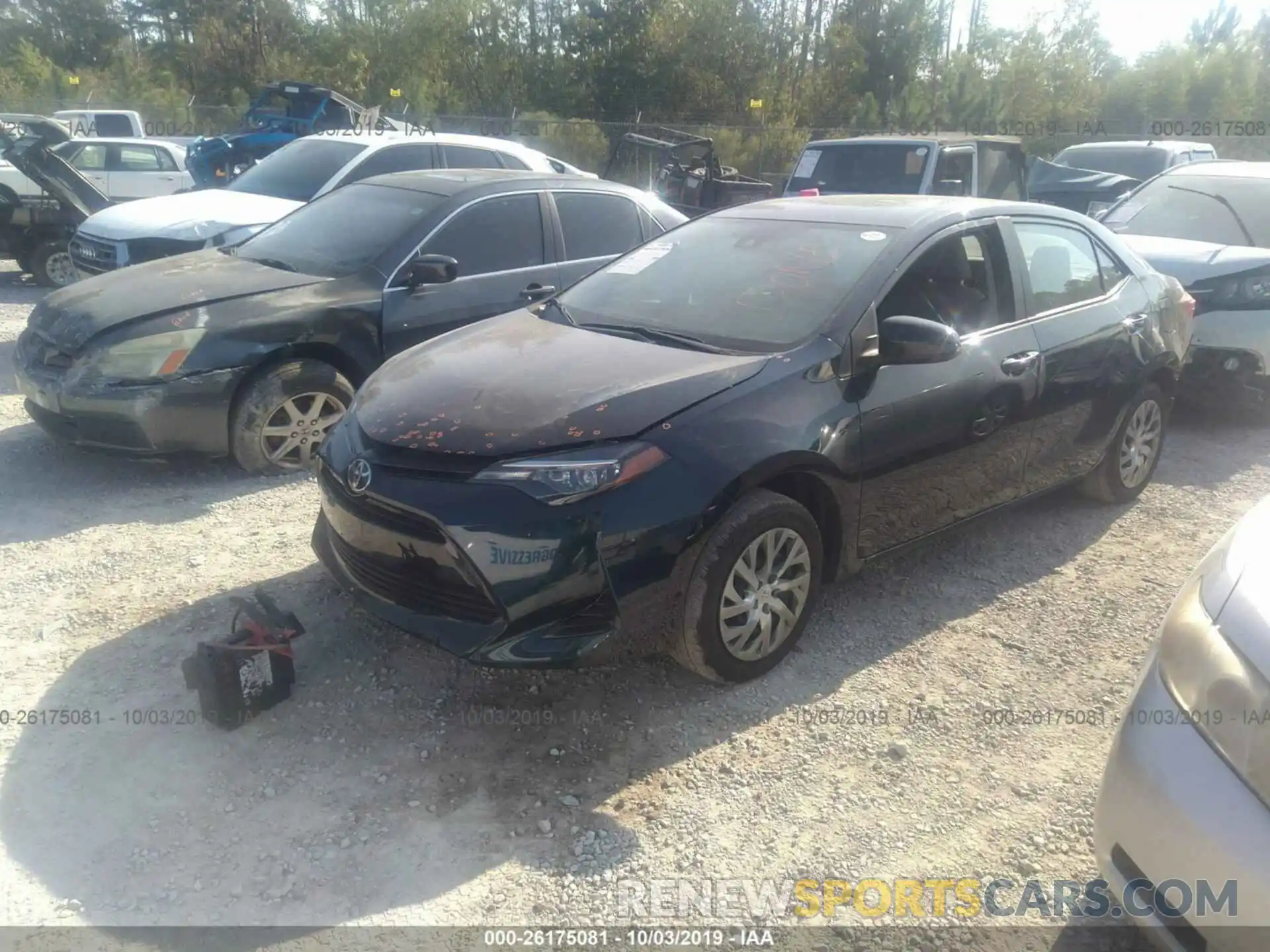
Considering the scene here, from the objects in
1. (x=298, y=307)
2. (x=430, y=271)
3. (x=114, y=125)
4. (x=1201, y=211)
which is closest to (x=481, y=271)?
(x=430, y=271)

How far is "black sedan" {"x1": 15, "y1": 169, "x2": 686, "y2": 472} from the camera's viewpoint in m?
4.90

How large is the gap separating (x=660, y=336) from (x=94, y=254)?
615 cm

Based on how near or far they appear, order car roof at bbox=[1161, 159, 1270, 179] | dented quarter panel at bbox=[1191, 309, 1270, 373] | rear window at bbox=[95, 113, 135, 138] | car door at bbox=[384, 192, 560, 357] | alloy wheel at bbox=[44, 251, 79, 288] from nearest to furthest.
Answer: car door at bbox=[384, 192, 560, 357]
dented quarter panel at bbox=[1191, 309, 1270, 373]
car roof at bbox=[1161, 159, 1270, 179]
alloy wheel at bbox=[44, 251, 79, 288]
rear window at bbox=[95, 113, 135, 138]

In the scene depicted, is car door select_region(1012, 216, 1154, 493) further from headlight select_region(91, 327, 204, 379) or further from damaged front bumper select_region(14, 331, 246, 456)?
headlight select_region(91, 327, 204, 379)

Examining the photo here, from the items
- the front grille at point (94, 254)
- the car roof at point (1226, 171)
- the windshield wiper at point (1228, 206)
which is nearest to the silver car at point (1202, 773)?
the windshield wiper at point (1228, 206)

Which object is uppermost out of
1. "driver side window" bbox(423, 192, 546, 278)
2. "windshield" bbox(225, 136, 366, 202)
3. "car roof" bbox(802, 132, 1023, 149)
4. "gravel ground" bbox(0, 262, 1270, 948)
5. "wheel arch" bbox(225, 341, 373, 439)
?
"car roof" bbox(802, 132, 1023, 149)

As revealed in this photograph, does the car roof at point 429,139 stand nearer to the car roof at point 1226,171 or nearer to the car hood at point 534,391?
the car roof at point 1226,171

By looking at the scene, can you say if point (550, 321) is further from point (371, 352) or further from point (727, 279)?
point (371, 352)

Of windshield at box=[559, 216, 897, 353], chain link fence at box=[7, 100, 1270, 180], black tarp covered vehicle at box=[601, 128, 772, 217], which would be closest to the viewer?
windshield at box=[559, 216, 897, 353]

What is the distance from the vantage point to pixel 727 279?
4082 mm

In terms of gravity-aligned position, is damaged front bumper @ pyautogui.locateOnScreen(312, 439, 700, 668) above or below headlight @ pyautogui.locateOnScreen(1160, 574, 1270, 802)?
below

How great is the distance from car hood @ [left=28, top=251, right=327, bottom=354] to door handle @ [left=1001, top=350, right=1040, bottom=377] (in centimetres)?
357

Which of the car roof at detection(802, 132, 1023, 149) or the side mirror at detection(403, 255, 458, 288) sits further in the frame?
the car roof at detection(802, 132, 1023, 149)

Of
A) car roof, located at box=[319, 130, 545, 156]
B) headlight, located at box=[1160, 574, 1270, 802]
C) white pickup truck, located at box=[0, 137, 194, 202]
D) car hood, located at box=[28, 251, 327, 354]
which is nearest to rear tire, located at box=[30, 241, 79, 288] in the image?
white pickup truck, located at box=[0, 137, 194, 202]
